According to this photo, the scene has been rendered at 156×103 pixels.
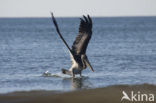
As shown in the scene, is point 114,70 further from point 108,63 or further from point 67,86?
point 67,86

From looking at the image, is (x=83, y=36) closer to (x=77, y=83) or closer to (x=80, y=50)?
(x=80, y=50)

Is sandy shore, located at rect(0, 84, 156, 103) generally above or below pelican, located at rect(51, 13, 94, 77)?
above

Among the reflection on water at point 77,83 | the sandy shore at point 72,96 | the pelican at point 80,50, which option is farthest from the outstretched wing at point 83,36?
the sandy shore at point 72,96

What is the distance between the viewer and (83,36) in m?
22.9

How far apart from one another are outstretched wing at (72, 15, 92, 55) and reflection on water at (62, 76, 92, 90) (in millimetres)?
1111

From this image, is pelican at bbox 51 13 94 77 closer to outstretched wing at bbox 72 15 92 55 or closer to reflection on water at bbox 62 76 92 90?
outstretched wing at bbox 72 15 92 55

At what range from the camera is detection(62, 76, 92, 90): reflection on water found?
67.9 ft

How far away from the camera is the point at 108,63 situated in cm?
3064

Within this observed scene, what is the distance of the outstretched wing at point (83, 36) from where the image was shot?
895 inches

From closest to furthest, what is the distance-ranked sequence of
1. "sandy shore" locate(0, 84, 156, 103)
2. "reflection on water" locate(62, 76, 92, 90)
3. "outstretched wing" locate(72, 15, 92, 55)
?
"sandy shore" locate(0, 84, 156, 103) → "reflection on water" locate(62, 76, 92, 90) → "outstretched wing" locate(72, 15, 92, 55)

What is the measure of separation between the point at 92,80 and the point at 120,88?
7693 millimetres

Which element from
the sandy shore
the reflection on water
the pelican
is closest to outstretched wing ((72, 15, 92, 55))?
the pelican

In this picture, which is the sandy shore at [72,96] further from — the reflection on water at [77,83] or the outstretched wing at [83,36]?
the outstretched wing at [83,36]

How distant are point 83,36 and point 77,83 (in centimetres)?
217
